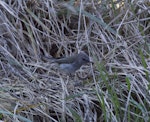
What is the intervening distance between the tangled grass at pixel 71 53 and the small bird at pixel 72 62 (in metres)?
0.06

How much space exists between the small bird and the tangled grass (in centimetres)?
6

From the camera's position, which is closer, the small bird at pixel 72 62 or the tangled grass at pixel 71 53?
the tangled grass at pixel 71 53

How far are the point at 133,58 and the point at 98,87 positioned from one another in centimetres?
49

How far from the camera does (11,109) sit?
122 inches

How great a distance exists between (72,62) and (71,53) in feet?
0.82

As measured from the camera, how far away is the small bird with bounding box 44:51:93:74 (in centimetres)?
352

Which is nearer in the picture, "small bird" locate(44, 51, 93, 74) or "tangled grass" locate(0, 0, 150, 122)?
"tangled grass" locate(0, 0, 150, 122)

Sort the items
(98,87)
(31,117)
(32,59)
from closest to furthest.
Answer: (31,117), (98,87), (32,59)

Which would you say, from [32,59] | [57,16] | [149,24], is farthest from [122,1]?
[32,59]

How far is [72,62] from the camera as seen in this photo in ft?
11.8

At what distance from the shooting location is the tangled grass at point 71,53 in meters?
3.12

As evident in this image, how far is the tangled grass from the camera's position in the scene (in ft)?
10.2

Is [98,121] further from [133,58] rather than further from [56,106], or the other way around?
[133,58]

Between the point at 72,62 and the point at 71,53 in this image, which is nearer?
the point at 72,62
